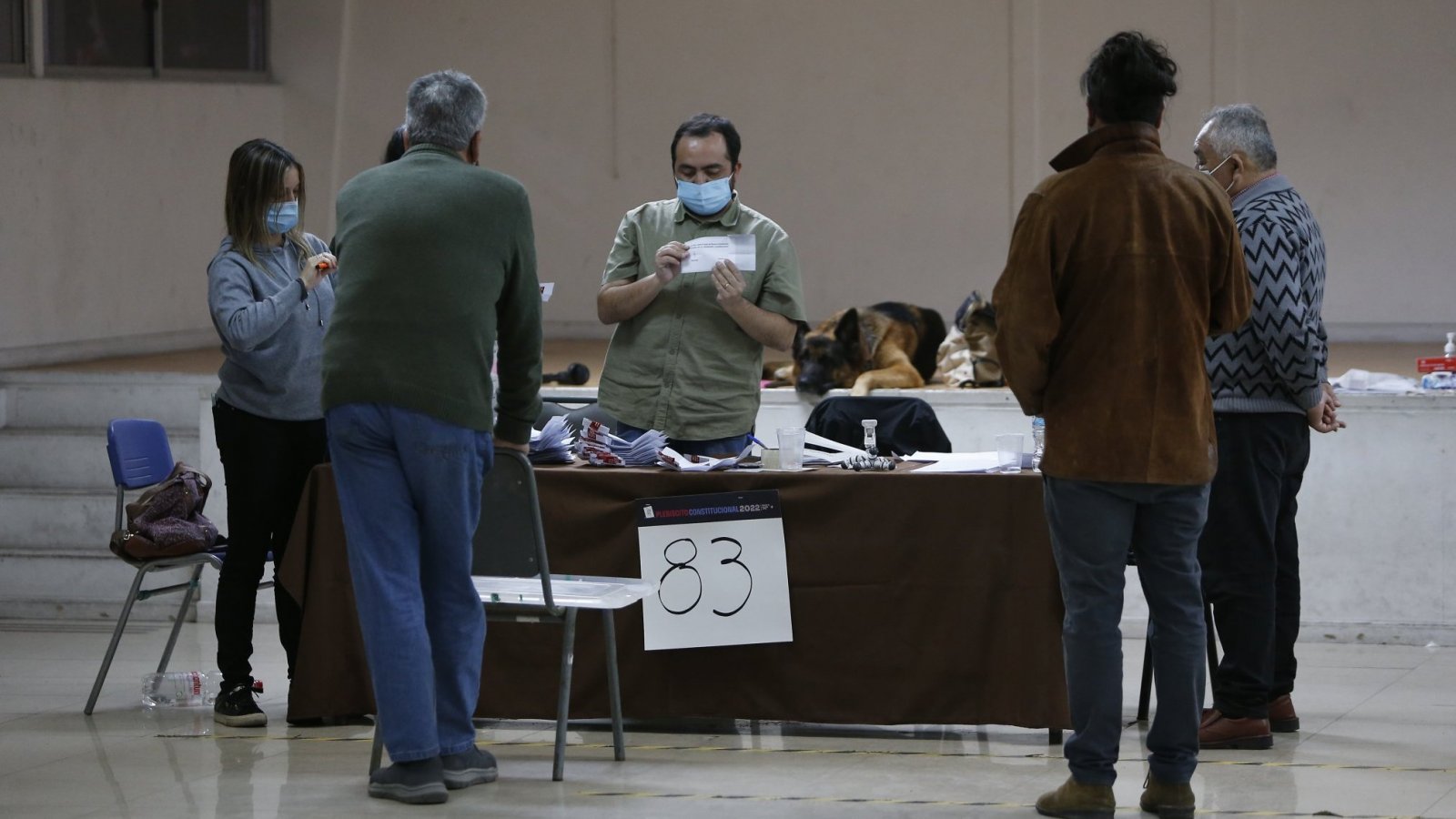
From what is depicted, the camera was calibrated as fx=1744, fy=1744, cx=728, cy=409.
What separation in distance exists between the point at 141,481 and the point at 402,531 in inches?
71.5

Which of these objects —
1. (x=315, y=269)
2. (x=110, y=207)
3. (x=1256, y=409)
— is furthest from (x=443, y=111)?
(x=110, y=207)

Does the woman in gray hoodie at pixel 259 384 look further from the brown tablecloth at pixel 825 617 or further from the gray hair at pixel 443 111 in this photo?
the gray hair at pixel 443 111

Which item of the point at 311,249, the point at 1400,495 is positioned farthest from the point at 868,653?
the point at 1400,495

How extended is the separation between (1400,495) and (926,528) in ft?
7.90

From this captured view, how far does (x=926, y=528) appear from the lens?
4.39 metres

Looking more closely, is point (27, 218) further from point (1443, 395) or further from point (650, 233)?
point (1443, 395)

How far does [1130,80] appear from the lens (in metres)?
Result: 3.47

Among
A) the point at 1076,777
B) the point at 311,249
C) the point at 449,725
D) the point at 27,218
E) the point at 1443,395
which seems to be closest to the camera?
the point at 1076,777

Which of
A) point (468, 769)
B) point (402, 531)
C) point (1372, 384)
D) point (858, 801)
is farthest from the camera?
point (1372, 384)

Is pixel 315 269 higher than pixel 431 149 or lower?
lower

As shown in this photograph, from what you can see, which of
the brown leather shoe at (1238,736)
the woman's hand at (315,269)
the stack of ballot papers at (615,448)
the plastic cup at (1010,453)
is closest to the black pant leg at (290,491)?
the woman's hand at (315,269)

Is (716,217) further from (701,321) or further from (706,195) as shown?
(701,321)

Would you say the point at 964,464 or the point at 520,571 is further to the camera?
the point at 964,464

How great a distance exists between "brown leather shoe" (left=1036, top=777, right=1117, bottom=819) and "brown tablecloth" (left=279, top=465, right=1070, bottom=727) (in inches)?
27.6
